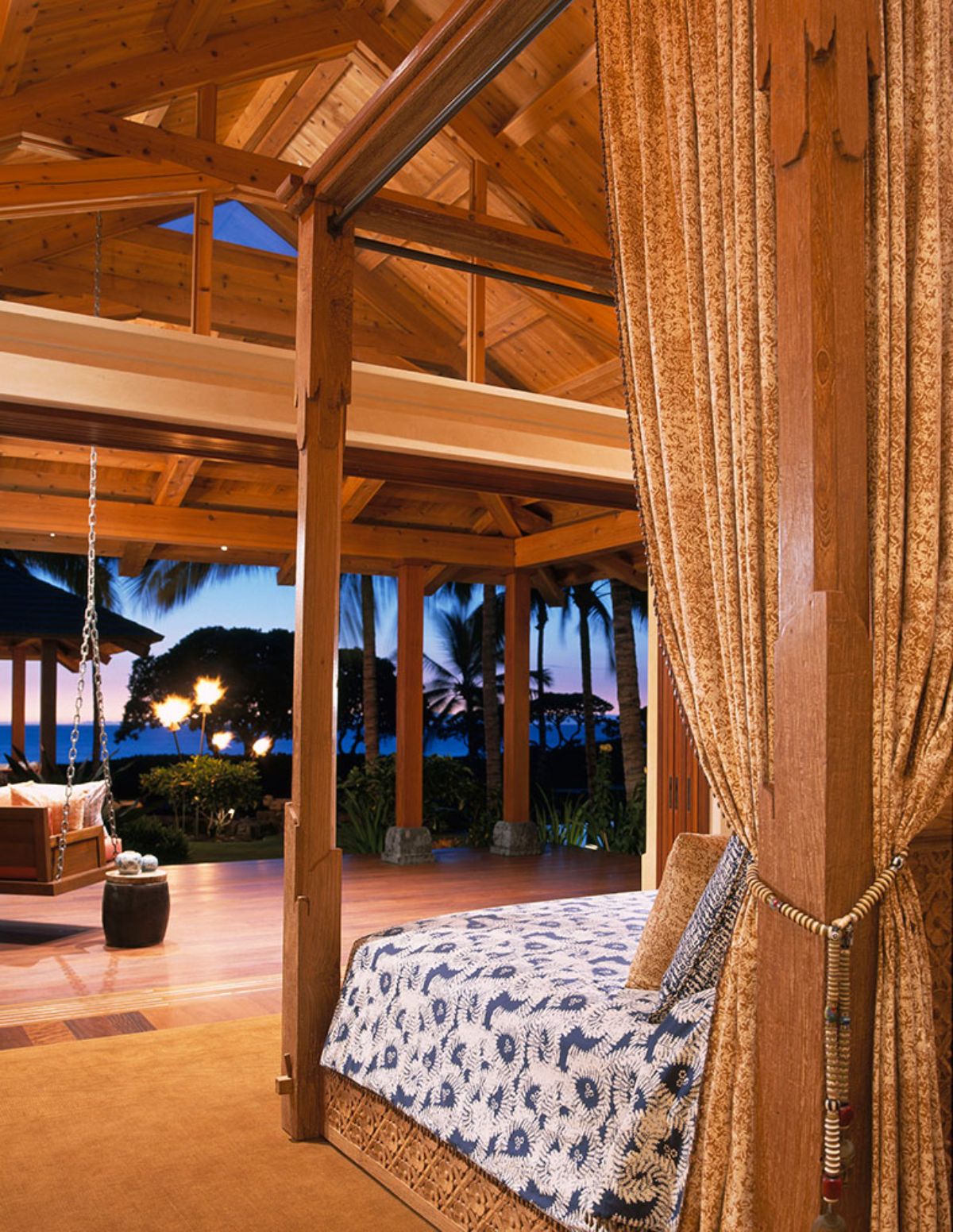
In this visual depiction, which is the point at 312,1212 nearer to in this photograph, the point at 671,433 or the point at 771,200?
the point at 671,433

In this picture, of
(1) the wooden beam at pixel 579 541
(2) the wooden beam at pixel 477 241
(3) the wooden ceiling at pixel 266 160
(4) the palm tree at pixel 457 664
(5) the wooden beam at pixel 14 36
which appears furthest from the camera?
(4) the palm tree at pixel 457 664

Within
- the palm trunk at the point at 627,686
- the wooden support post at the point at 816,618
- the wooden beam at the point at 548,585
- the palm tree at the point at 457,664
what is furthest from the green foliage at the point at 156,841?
the wooden support post at the point at 816,618

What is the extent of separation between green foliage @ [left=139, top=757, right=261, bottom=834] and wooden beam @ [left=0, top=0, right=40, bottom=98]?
8.56 metres

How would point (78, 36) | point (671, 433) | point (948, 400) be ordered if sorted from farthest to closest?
1. point (78, 36)
2. point (671, 433)
3. point (948, 400)

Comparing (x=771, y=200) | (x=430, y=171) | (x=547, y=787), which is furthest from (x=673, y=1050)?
(x=547, y=787)

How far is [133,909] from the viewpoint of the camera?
5.93m

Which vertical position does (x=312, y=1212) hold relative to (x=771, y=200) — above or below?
below

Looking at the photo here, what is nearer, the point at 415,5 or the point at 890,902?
the point at 890,902

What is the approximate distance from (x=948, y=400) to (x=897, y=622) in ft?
1.29

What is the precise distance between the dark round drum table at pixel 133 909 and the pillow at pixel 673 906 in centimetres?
397

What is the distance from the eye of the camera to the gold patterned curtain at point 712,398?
1855 mm

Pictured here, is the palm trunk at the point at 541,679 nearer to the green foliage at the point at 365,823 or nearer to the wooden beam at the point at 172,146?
the green foliage at the point at 365,823

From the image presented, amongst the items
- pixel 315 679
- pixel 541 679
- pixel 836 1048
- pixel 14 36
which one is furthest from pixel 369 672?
pixel 836 1048

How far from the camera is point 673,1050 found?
216cm
